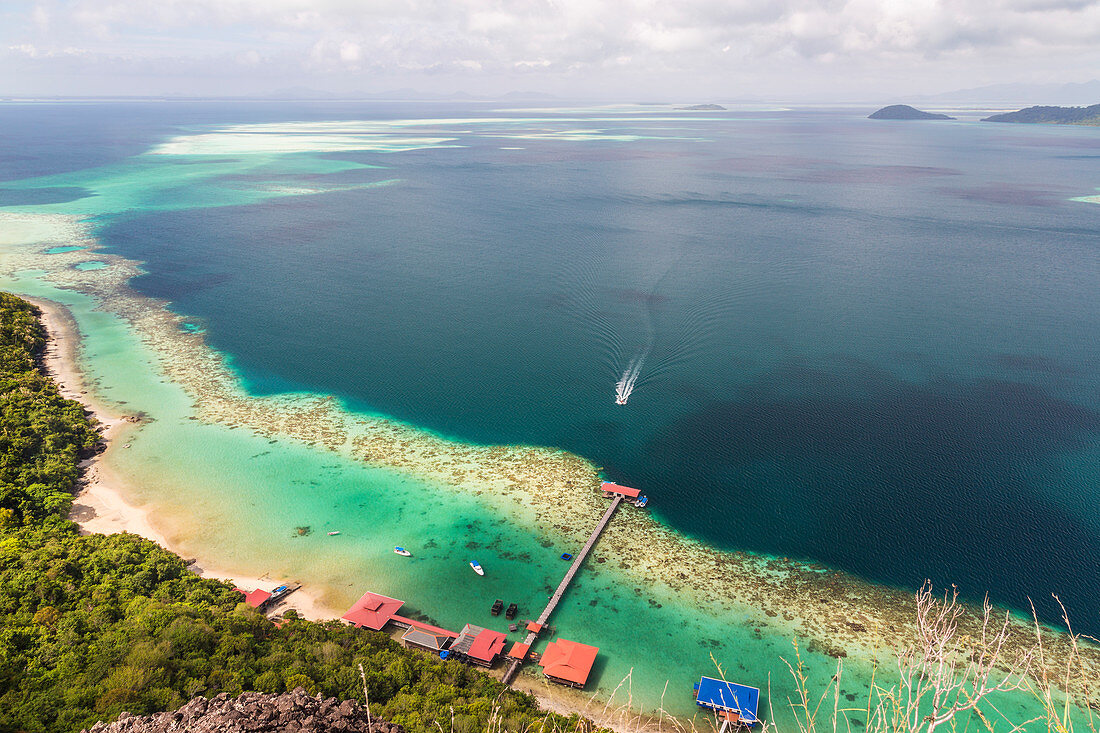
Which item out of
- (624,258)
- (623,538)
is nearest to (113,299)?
(624,258)

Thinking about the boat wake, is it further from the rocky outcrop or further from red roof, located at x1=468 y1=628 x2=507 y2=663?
the rocky outcrop

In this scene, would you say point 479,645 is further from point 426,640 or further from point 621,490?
point 621,490

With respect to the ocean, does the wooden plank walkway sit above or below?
below

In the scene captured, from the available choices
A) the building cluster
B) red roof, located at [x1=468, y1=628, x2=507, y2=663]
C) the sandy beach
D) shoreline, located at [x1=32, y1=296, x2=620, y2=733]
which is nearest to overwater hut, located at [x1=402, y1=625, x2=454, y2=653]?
the building cluster

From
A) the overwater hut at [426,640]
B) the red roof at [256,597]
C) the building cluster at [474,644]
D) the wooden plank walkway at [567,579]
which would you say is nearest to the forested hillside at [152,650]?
the red roof at [256,597]

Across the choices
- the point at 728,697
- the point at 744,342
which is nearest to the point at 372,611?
the point at 728,697

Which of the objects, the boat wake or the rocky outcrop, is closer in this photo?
the rocky outcrop

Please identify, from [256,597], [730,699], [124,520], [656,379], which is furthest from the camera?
[656,379]
